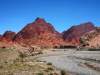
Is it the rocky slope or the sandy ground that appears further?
the rocky slope

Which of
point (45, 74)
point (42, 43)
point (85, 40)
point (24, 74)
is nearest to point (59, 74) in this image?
point (45, 74)

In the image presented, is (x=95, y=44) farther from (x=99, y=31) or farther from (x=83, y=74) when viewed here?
(x=83, y=74)

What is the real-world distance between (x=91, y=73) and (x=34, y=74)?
22.8ft

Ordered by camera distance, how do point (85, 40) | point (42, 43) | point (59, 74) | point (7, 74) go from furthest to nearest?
point (42, 43), point (85, 40), point (59, 74), point (7, 74)

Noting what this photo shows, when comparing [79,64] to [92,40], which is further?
[92,40]

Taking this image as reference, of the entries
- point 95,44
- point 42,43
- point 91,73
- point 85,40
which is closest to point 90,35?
point 85,40

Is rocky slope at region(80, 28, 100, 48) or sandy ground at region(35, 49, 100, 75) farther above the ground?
rocky slope at region(80, 28, 100, 48)

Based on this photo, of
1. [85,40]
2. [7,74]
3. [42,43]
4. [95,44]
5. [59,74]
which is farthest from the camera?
[42,43]

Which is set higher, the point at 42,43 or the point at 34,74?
the point at 42,43

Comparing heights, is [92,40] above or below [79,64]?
above

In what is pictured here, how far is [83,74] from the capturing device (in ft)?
107

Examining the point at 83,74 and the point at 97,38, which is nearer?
the point at 83,74

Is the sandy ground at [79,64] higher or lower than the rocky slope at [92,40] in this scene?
lower

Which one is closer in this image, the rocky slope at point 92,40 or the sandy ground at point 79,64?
the sandy ground at point 79,64
